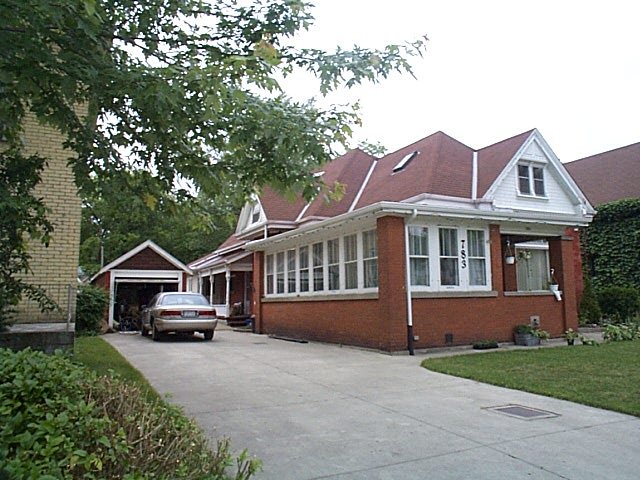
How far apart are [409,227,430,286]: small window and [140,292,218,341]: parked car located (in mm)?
6813

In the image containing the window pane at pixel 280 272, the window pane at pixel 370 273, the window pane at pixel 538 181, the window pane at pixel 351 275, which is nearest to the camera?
the window pane at pixel 370 273

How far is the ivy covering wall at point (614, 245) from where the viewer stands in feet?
72.6

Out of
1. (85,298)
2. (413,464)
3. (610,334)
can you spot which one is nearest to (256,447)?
(413,464)

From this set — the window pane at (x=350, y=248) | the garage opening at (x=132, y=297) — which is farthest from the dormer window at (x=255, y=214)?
the window pane at (x=350, y=248)

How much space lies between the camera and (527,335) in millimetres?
13305

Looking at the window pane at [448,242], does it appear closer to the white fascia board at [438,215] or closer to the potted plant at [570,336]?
the white fascia board at [438,215]

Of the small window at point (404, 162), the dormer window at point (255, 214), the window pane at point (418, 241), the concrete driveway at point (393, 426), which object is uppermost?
the small window at point (404, 162)

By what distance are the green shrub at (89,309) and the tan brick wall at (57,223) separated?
6701 mm

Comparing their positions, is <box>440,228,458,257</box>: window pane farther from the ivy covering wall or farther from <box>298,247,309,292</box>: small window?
the ivy covering wall

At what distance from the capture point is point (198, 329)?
15820 millimetres

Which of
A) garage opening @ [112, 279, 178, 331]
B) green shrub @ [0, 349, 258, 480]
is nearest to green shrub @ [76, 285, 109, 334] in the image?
garage opening @ [112, 279, 178, 331]

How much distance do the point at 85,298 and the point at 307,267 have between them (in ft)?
24.5

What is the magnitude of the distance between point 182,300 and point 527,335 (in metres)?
10.2

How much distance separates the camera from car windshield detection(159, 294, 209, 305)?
52.6ft
